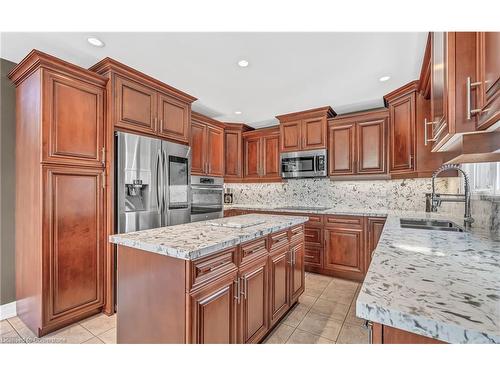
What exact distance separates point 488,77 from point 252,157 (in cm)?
374

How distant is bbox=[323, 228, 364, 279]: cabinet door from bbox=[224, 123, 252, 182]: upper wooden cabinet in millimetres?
2025

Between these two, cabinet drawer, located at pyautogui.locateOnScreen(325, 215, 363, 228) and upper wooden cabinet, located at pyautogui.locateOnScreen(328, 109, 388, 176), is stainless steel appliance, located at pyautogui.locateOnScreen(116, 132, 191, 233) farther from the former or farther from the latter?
upper wooden cabinet, located at pyautogui.locateOnScreen(328, 109, 388, 176)

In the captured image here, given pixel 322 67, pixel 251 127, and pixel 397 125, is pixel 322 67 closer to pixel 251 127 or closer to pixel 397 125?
pixel 397 125

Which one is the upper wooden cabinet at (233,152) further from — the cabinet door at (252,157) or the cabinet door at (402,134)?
the cabinet door at (402,134)

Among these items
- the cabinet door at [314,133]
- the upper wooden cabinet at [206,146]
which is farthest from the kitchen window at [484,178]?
the upper wooden cabinet at [206,146]

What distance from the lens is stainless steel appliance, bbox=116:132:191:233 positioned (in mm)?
2242

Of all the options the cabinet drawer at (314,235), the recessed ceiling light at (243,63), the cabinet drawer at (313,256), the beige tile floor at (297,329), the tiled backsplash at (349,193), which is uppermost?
the recessed ceiling light at (243,63)

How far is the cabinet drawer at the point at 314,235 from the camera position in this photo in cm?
329

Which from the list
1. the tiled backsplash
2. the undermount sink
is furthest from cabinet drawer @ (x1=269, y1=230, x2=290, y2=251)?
the tiled backsplash

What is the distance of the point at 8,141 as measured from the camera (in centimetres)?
221

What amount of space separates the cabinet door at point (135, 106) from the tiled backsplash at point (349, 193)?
2.63 meters
